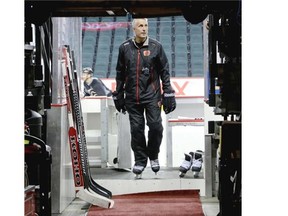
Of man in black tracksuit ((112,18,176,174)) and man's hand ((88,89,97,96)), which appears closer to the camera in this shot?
man in black tracksuit ((112,18,176,174))

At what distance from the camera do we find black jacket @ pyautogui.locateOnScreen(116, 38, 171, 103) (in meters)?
5.98


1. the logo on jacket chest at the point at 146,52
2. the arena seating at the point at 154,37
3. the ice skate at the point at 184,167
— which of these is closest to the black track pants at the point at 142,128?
the ice skate at the point at 184,167

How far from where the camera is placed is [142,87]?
600 cm

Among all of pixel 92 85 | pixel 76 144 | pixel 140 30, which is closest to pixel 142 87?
pixel 140 30

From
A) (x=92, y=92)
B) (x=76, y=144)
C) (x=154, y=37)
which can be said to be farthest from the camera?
(x=154, y=37)

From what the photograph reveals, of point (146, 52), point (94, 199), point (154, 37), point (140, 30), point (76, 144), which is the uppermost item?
point (154, 37)

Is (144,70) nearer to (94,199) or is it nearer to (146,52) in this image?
(146,52)

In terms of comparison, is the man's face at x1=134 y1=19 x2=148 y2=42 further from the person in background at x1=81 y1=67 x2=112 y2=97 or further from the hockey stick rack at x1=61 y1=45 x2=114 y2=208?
the person in background at x1=81 y1=67 x2=112 y2=97

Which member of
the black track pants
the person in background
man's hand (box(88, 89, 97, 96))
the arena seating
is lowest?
the black track pants

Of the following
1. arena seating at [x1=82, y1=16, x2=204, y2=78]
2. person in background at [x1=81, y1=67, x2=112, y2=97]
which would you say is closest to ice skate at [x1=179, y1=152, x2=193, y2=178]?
person in background at [x1=81, y1=67, x2=112, y2=97]

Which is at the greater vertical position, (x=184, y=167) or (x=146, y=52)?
(x=146, y=52)

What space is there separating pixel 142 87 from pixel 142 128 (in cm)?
40
